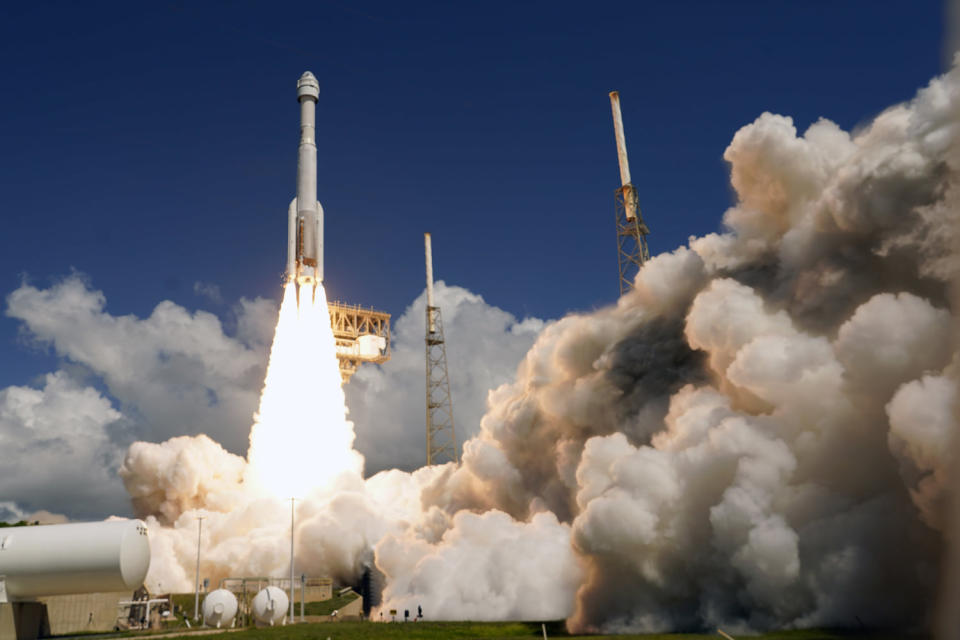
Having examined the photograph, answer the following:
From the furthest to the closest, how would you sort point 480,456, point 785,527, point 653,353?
point 480,456 → point 653,353 → point 785,527

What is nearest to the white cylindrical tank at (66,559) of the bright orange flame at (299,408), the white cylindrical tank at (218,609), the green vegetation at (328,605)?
the white cylindrical tank at (218,609)

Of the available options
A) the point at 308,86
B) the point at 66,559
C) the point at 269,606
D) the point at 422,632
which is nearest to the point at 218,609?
the point at 269,606

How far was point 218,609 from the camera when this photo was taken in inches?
2201

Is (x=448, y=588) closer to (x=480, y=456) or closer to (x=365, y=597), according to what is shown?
(x=480, y=456)

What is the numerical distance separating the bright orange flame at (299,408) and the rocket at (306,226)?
1.70 meters

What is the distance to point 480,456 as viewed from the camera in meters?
67.0

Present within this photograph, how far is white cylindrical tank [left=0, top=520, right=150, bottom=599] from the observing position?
50.7 m

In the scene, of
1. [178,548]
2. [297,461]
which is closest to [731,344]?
[297,461]

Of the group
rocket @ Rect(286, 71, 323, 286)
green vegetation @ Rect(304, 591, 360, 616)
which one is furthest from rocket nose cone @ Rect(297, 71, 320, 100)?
green vegetation @ Rect(304, 591, 360, 616)

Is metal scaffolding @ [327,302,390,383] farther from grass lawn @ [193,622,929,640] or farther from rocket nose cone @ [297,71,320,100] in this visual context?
grass lawn @ [193,622,929,640]

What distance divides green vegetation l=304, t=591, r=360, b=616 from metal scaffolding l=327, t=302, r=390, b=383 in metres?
49.0

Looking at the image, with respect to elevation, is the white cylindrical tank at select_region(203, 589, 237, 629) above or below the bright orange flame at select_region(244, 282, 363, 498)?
below

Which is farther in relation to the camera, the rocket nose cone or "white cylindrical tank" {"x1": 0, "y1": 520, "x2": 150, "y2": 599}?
the rocket nose cone

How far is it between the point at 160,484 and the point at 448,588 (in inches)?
1899
